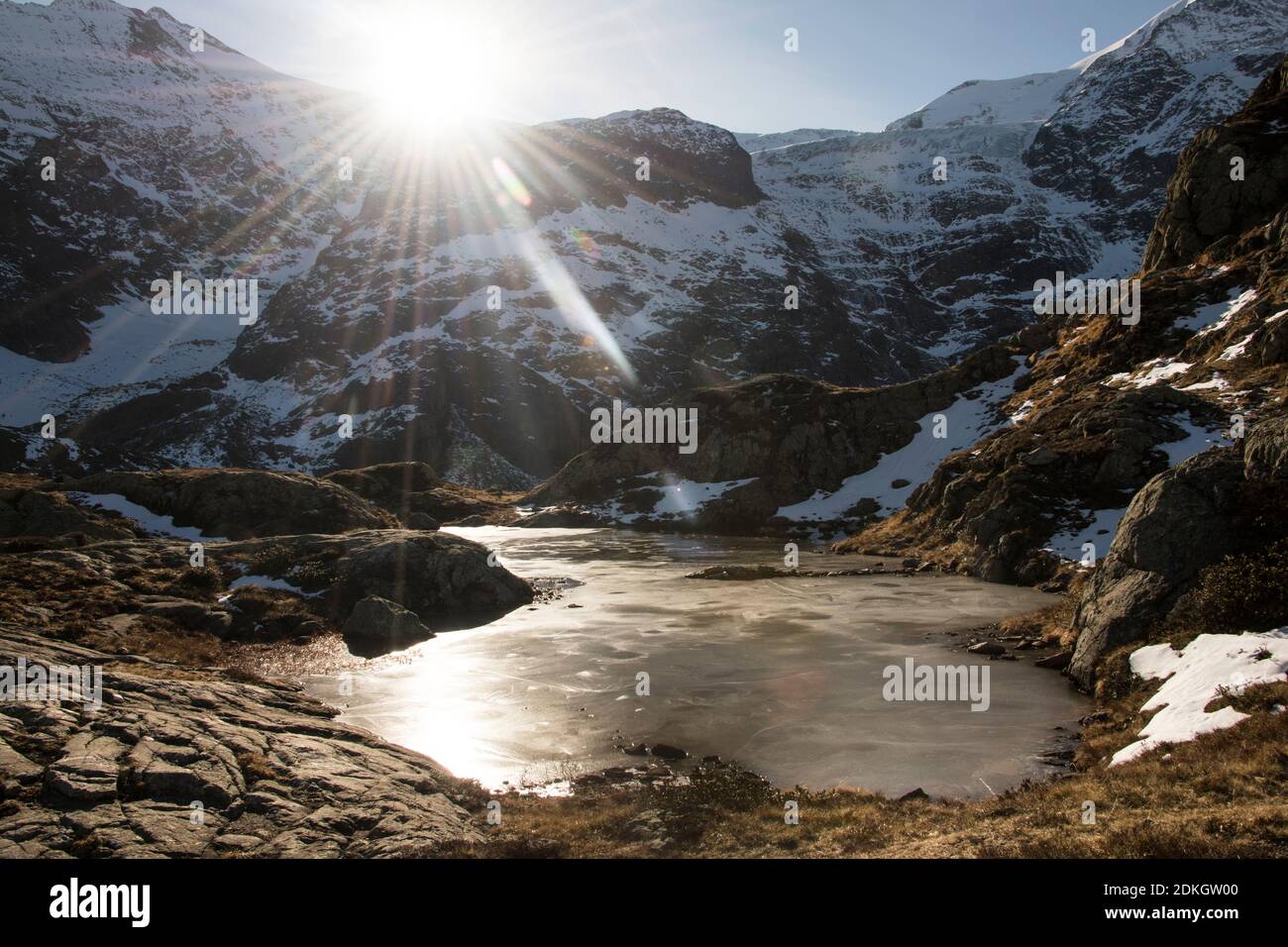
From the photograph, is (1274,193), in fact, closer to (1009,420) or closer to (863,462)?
(1009,420)

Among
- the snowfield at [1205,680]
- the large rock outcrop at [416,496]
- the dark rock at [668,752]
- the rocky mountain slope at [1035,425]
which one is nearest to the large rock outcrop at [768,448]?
the rocky mountain slope at [1035,425]

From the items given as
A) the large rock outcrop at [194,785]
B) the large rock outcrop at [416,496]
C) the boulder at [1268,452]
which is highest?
the boulder at [1268,452]

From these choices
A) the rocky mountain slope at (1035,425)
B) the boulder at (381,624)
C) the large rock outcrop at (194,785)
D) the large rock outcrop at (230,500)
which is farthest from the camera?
the large rock outcrop at (230,500)

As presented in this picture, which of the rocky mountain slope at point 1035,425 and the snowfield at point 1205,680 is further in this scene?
the rocky mountain slope at point 1035,425

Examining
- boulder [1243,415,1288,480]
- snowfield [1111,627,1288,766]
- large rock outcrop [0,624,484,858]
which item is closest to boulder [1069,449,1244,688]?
boulder [1243,415,1288,480]

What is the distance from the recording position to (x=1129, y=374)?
196 ft

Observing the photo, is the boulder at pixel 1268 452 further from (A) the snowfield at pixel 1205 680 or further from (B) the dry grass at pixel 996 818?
(B) the dry grass at pixel 996 818

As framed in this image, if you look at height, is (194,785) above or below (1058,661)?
above

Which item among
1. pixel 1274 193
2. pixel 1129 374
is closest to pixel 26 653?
pixel 1129 374

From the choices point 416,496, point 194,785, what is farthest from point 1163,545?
point 416,496

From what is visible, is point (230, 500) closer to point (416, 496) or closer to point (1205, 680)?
point (1205, 680)

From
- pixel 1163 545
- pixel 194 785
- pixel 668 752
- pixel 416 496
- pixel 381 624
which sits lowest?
pixel 416 496
